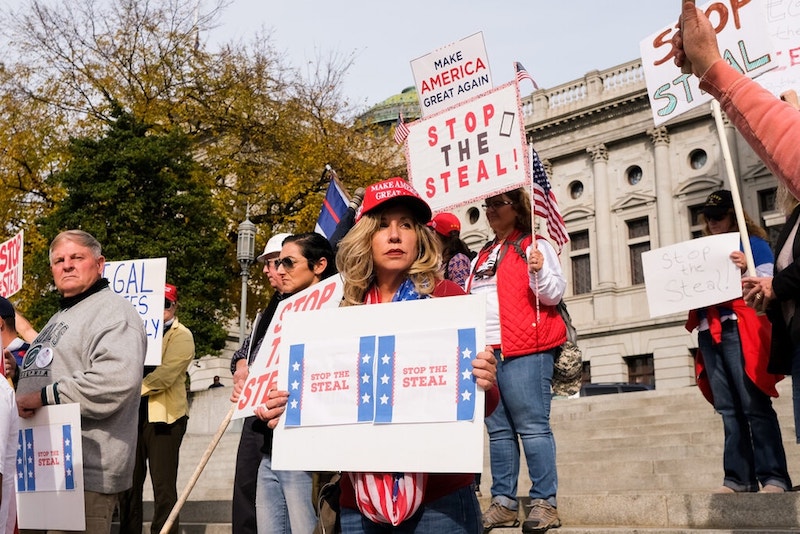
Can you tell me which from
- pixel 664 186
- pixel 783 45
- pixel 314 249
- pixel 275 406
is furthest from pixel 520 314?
pixel 664 186

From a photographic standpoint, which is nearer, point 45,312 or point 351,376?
point 351,376

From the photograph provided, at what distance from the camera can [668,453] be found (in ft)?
29.9

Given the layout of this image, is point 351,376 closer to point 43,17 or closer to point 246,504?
point 246,504

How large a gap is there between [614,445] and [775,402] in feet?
8.14

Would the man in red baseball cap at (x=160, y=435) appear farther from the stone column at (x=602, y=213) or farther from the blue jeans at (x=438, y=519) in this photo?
the stone column at (x=602, y=213)

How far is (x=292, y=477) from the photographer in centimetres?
432

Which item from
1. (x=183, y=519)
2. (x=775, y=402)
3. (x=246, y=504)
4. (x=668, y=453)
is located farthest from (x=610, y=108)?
(x=246, y=504)

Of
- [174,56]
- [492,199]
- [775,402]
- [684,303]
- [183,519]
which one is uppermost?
[174,56]

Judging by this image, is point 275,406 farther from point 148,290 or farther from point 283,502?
point 148,290

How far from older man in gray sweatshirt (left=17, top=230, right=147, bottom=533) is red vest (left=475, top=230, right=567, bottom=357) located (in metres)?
2.05

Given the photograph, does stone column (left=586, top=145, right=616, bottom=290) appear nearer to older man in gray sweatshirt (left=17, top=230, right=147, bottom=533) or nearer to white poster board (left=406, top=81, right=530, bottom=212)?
white poster board (left=406, top=81, right=530, bottom=212)

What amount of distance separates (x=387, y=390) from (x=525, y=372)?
8.29 ft

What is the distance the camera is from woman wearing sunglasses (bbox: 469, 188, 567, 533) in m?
5.05

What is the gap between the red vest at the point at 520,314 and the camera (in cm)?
519
